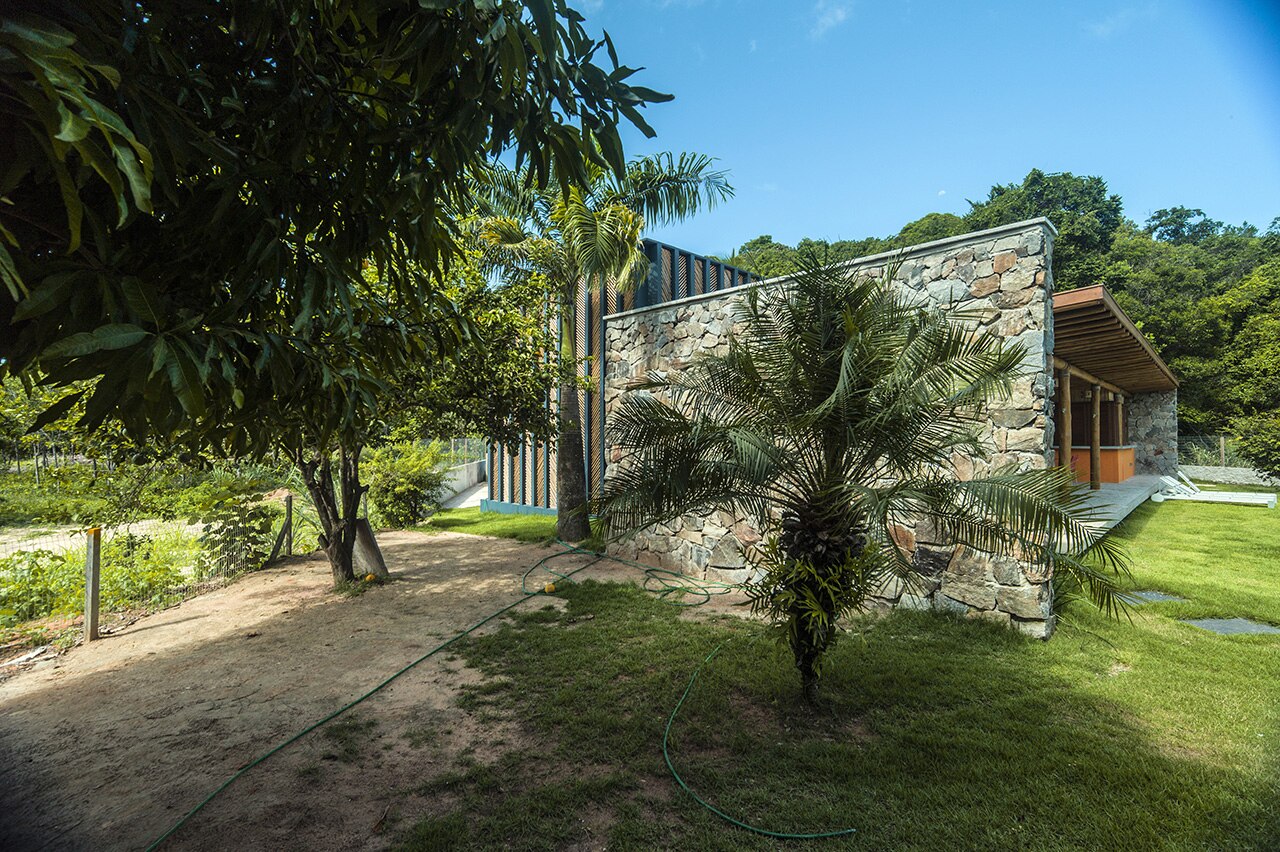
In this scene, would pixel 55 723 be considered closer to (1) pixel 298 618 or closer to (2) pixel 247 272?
(1) pixel 298 618

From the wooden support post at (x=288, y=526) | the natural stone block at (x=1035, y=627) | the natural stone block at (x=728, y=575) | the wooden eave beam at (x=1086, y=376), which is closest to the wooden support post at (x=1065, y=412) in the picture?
the wooden eave beam at (x=1086, y=376)

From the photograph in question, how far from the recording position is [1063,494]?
3027mm

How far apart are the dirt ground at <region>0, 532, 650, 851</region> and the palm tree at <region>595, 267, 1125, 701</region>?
71.2 inches

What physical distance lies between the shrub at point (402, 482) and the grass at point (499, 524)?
0.47m

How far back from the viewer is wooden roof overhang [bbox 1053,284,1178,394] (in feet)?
21.3

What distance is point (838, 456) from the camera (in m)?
3.48

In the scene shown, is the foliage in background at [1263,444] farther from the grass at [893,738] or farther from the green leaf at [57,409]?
the green leaf at [57,409]

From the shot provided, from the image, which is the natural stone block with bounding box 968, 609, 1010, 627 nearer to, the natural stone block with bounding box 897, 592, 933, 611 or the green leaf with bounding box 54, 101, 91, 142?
the natural stone block with bounding box 897, 592, 933, 611

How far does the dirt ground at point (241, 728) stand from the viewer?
2.59m

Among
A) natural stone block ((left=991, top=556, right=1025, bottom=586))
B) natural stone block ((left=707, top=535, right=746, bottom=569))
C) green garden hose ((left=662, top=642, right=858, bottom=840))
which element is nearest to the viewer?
green garden hose ((left=662, top=642, right=858, bottom=840))

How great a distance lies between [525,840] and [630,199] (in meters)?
8.78

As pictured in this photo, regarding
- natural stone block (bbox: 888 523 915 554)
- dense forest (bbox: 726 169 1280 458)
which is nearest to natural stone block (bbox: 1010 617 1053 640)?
natural stone block (bbox: 888 523 915 554)

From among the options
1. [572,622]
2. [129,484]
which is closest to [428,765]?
[572,622]

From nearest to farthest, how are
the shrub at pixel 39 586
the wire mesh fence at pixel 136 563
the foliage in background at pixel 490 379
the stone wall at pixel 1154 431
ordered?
the shrub at pixel 39 586
the wire mesh fence at pixel 136 563
the foliage in background at pixel 490 379
the stone wall at pixel 1154 431
